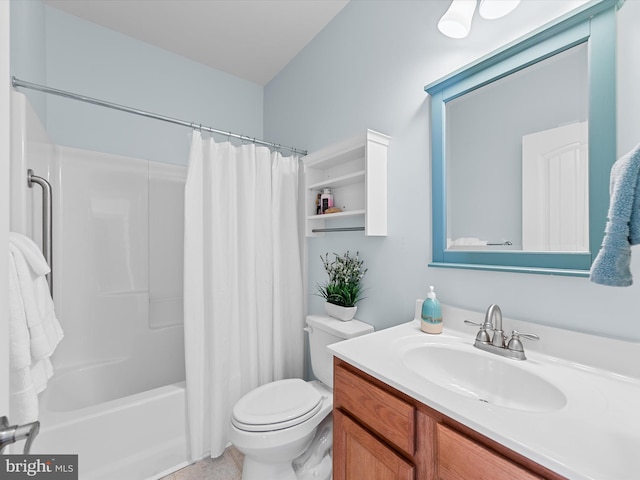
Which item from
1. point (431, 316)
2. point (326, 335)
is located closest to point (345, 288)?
point (326, 335)

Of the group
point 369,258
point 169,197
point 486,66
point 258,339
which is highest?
point 486,66

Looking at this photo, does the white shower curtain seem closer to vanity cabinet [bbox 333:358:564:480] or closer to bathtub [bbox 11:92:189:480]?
bathtub [bbox 11:92:189:480]

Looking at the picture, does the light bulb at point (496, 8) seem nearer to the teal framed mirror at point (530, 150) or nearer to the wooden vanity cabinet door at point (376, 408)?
the teal framed mirror at point (530, 150)

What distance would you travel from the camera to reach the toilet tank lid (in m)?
1.47

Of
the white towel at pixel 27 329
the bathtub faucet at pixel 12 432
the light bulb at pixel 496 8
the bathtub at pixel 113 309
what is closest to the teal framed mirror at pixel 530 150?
the light bulb at pixel 496 8

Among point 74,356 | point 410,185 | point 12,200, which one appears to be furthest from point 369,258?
point 74,356

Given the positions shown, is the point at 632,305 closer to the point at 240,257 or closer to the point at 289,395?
the point at 289,395

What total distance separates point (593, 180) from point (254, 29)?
6.87 ft

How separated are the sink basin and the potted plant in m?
0.60

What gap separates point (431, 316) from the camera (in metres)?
1.14

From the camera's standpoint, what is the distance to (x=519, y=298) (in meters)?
1.00

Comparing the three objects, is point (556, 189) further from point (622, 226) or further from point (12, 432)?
point (12, 432)

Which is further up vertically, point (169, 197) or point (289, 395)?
point (169, 197)

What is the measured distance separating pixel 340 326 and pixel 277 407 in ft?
1.60
